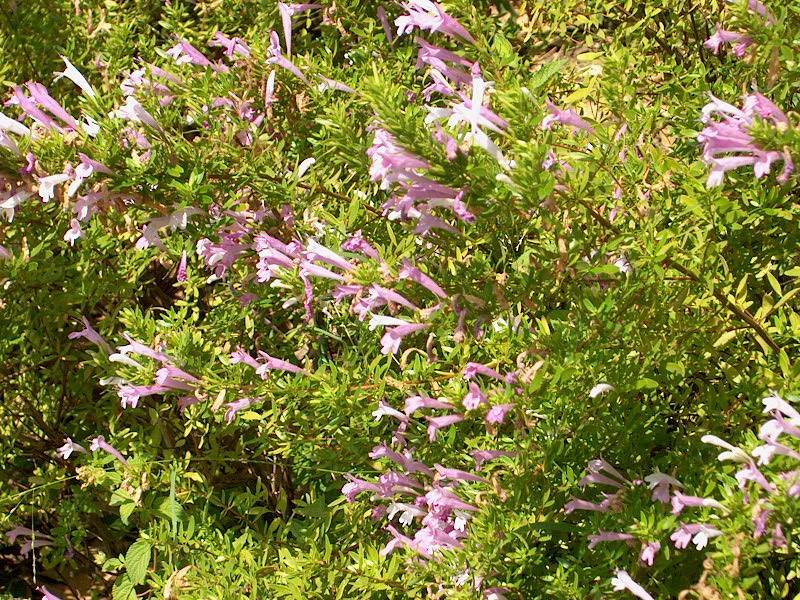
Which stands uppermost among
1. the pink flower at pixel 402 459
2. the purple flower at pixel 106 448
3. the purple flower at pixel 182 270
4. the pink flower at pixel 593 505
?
the purple flower at pixel 182 270

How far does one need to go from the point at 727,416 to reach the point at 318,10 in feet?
8.23

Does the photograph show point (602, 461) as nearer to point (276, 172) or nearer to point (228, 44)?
point (276, 172)

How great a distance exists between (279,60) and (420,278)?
1164mm

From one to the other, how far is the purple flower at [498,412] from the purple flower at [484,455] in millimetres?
153

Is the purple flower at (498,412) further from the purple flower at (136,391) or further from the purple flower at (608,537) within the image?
the purple flower at (136,391)

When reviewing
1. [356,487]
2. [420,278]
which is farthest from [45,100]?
[356,487]

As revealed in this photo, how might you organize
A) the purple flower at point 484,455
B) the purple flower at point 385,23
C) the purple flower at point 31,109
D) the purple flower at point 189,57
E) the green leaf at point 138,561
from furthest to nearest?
1. the purple flower at point 385,23
2. the purple flower at point 189,57
3. the green leaf at point 138,561
4. the purple flower at point 31,109
5. the purple flower at point 484,455

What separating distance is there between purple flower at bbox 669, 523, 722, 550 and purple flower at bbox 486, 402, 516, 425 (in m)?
0.49

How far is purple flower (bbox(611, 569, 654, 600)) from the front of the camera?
2.45 m

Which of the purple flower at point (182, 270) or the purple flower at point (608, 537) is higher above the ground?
the purple flower at point (182, 270)

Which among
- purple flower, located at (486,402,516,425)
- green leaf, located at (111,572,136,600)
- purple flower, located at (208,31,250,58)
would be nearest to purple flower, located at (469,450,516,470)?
purple flower, located at (486,402,516,425)

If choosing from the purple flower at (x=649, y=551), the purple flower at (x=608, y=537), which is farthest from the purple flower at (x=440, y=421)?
the purple flower at (x=649, y=551)

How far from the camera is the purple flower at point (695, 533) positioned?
2369mm

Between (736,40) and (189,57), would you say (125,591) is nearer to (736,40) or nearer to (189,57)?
(189,57)
